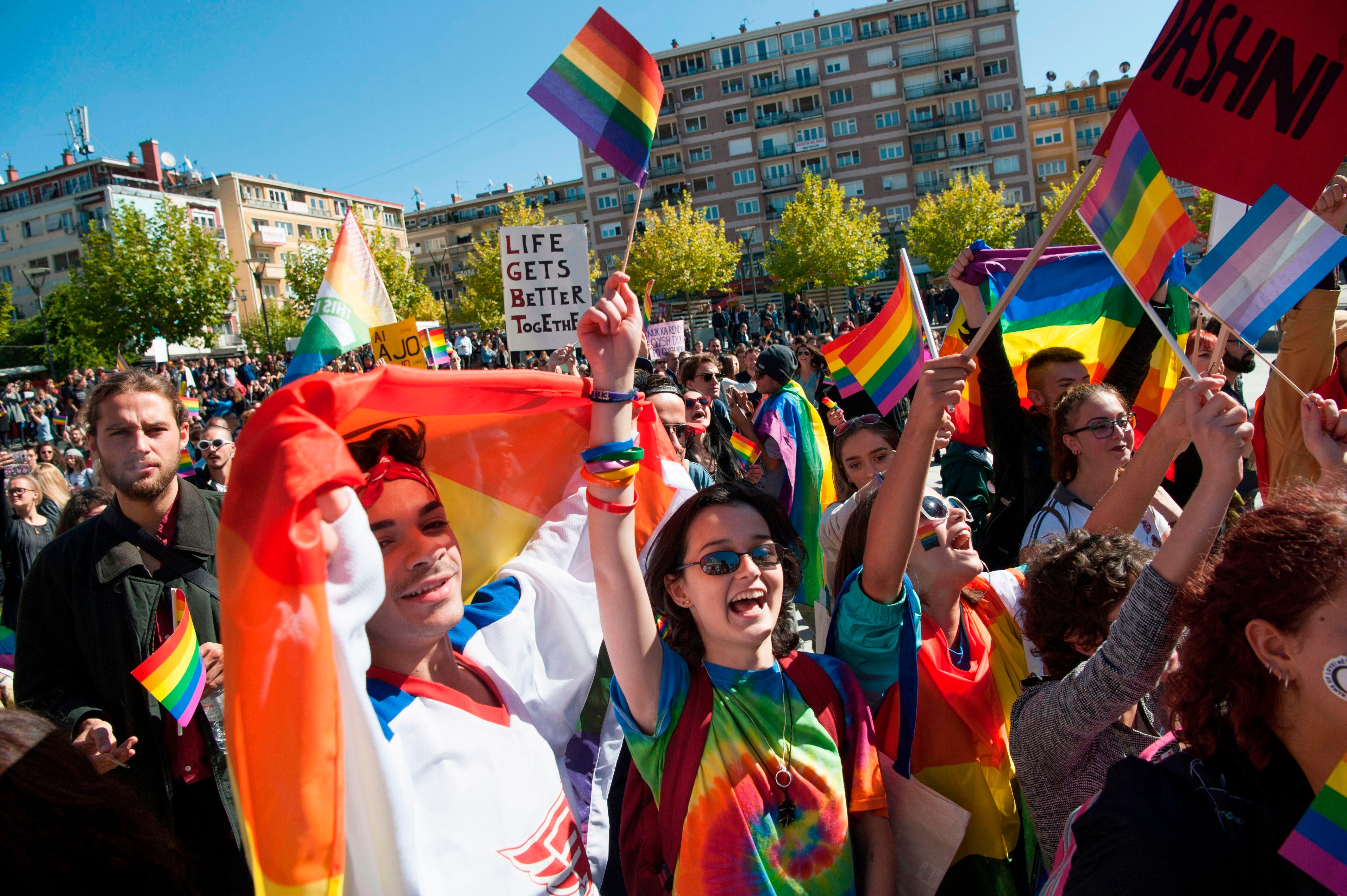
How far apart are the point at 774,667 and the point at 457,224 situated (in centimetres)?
9863

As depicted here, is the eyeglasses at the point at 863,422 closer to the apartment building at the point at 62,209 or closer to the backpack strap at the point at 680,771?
the backpack strap at the point at 680,771

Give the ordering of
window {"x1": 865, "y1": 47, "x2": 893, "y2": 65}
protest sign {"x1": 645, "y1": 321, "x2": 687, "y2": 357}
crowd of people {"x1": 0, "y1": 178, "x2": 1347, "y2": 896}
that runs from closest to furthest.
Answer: crowd of people {"x1": 0, "y1": 178, "x2": 1347, "y2": 896}
protest sign {"x1": 645, "y1": 321, "x2": 687, "y2": 357}
window {"x1": 865, "y1": 47, "x2": 893, "y2": 65}

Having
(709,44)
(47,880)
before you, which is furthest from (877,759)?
(709,44)

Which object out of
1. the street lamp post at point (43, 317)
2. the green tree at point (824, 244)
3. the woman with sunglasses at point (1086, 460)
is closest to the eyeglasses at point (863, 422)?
the woman with sunglasses at point (1086, 460)

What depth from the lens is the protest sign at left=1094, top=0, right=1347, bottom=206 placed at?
7.13ft

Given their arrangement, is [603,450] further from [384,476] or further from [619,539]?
[384,476]

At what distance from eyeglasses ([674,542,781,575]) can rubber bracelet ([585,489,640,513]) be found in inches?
11.6

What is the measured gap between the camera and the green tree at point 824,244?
169 feet

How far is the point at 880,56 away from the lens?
60.9 metres

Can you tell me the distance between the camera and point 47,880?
111cm

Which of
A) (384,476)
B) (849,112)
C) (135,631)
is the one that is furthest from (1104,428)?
(849,112)

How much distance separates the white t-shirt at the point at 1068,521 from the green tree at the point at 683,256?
158 ft

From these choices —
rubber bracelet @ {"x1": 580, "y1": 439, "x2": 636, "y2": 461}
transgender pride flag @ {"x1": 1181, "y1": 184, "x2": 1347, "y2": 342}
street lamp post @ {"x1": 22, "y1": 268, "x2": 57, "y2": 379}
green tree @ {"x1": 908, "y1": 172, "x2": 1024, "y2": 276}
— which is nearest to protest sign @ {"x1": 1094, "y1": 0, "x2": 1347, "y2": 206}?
transgender pride flag @ {"x1": 1181, "y1": 184, "x2": 1347, "y2": 342}

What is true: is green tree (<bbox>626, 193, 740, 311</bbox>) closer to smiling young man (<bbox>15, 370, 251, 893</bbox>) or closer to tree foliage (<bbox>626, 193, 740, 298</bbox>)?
tree foliage (<bbox>626, 193, 740, 298</bbox>)
